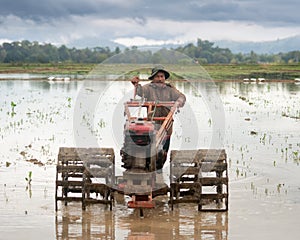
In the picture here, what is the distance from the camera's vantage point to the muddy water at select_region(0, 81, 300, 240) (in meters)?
7.23

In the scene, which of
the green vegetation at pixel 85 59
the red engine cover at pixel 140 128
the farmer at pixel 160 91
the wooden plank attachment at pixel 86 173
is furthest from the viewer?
the green vegetation at pixel 85 59

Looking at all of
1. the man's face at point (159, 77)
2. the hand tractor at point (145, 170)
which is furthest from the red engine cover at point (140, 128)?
the man's face at point (159, 77)

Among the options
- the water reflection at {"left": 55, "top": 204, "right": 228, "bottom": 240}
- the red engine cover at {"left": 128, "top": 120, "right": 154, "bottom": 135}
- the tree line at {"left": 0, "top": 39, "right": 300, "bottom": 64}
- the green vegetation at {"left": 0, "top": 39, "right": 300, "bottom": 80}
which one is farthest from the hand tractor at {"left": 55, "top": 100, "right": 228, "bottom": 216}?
the tree line at {"left": 0, "top": 39, "right": 300, "bottom": 64}

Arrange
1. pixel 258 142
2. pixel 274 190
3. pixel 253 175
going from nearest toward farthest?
pixel 274 190 < pixel 253 175 < pixel 258 142

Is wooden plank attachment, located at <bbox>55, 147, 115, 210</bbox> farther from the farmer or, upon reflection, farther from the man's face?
the man's face

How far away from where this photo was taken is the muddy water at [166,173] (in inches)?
285

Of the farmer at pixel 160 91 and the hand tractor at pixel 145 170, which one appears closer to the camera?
the hand tractor at pixel 145 170

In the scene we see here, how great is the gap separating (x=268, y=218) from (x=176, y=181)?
1216 mm

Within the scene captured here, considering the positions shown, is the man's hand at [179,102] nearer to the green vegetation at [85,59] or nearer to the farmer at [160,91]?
the farmer at [160,91]

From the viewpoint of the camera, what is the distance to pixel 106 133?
49.5ft

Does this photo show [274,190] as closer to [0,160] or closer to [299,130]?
[0,160]

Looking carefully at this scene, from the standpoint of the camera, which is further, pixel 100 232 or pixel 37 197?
pixel 37 197

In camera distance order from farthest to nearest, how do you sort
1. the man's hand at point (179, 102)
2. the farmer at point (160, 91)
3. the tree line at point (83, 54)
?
1. the tree line at point (83, 54)
2. the farmer at point (160, 91)
3. the man's hand at point (179, 102)

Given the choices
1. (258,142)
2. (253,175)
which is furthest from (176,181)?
(258,142)
